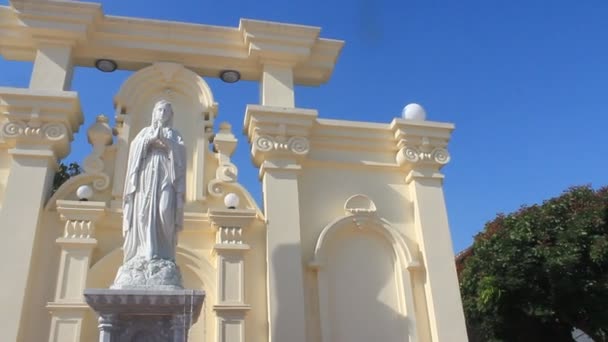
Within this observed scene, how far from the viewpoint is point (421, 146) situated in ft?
30.9

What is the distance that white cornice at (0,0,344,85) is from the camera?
8.94 metres

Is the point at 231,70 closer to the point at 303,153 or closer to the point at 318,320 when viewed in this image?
the point at 303,153

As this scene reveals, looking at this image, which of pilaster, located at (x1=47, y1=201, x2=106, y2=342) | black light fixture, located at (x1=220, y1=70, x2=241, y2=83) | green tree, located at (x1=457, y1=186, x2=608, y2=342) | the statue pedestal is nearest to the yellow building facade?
pilaster, located at (x1=47, y1=201, x2=106, y2=342)

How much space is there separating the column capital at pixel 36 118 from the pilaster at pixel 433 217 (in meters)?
5.25

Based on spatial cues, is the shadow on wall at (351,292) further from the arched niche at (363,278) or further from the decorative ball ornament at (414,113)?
the decorative ball ornament at (414,113)

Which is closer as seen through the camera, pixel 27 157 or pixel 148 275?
pixel 148 275

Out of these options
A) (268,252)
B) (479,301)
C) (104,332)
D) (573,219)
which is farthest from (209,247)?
(573,219)

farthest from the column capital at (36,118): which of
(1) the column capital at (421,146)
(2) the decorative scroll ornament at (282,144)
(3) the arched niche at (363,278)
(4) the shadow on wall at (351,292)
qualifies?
(1) the column capital at (421,146)

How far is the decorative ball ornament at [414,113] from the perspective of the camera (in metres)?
9.65

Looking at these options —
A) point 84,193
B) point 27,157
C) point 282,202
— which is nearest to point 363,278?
point 282,202

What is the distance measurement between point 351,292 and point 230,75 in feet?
14.2

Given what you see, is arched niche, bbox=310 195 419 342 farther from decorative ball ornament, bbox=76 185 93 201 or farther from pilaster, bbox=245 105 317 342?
decorative ball ornament, bbox=76 185 93 201

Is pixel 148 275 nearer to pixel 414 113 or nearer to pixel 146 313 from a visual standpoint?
pixel 146 313

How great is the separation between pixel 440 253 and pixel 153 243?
15.8 feet
